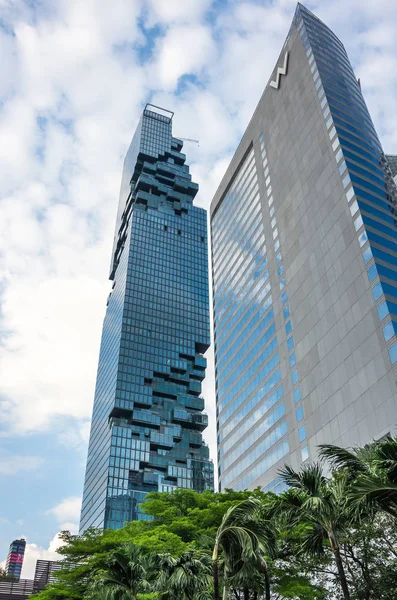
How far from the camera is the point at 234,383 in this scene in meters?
95.9

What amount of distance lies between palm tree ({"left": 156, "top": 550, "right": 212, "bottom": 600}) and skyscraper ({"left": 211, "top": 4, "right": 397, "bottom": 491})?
115 ft

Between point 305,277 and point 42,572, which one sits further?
point 305,277

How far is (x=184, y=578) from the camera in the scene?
2045cm

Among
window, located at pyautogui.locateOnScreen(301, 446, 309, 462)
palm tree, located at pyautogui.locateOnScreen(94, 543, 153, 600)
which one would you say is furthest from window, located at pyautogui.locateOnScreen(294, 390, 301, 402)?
palm tree, located at pyautogui.locateOnScreen(94, 543, 153, 600)

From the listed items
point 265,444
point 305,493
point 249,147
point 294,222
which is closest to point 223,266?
point 249,147

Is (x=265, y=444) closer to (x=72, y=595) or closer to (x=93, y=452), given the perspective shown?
(x=72, y=595)

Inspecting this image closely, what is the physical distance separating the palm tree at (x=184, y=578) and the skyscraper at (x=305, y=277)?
35.2 m

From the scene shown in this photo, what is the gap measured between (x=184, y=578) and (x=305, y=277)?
190 feet

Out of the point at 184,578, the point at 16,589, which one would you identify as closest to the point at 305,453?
the point at 16,589

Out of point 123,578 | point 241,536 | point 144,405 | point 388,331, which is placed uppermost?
point 144,405

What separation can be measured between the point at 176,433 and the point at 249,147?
9826 centimetres

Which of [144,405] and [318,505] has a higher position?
[144,405]

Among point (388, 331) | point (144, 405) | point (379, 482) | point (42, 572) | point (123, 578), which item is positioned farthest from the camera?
point (144, 405)

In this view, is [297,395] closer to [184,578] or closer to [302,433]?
[302,433]
